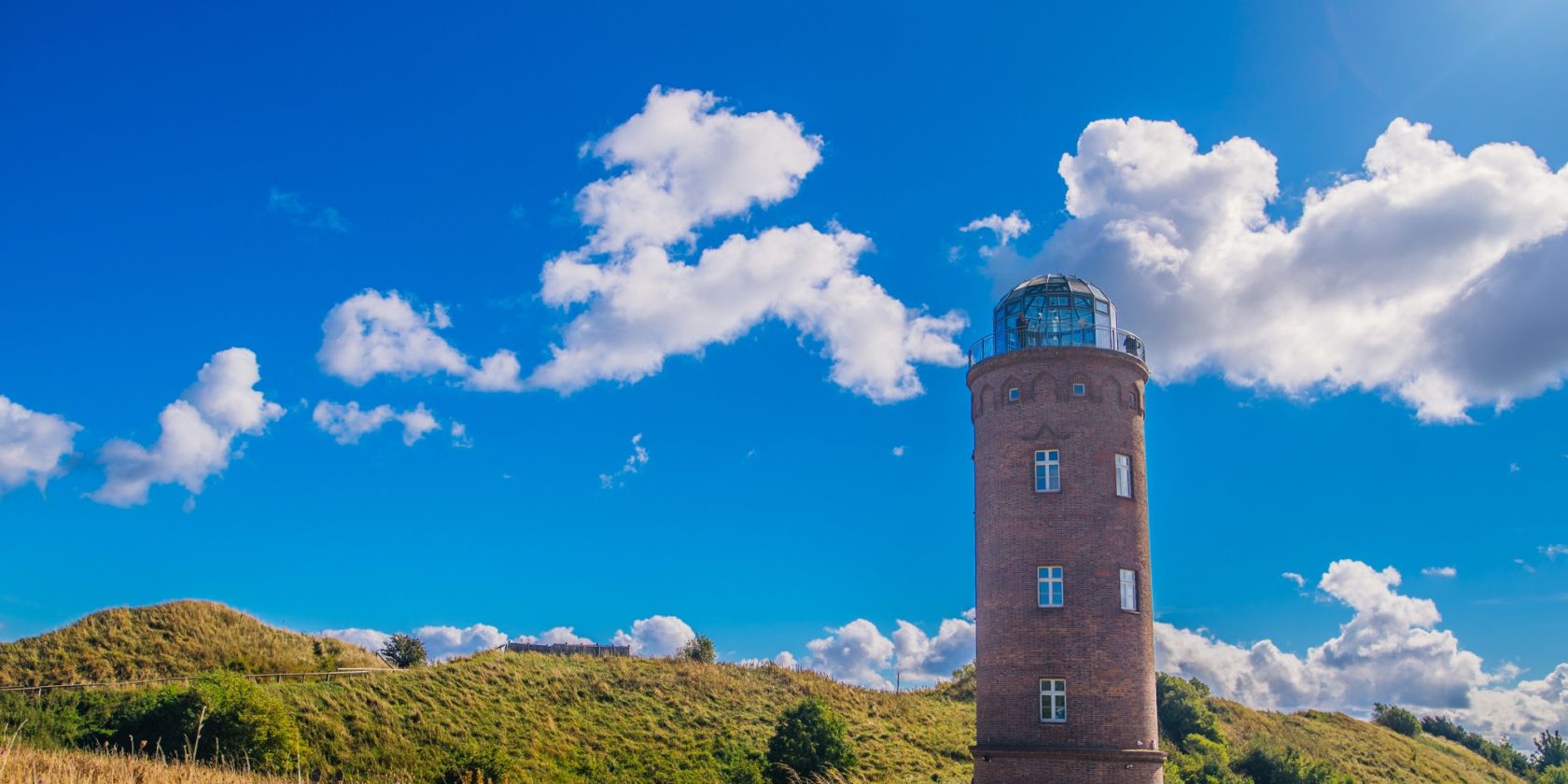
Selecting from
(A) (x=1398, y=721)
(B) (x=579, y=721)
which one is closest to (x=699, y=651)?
(B) (x=579, y=721)

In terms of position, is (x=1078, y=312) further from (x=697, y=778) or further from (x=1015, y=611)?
(x=697, y=778)

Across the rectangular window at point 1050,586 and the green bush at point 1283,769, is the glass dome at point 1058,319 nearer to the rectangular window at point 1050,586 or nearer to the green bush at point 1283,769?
the rectangular window at point 1050,586

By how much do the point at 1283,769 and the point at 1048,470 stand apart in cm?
2470

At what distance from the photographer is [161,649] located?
1563 inches

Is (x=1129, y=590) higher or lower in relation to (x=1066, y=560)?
lower

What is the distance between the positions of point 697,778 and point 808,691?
13.8m

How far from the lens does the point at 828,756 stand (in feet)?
118

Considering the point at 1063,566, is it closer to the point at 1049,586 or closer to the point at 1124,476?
the point at 1049,586

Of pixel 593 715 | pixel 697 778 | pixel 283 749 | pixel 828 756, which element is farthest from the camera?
pixel 593 715

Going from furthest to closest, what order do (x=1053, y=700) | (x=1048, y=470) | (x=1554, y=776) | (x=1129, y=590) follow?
(x=1554, y=776)
(x=1048, y=470)
(x=1129, y=590)
(x=1053, y=700)

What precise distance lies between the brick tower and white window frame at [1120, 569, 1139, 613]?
3 centimetres

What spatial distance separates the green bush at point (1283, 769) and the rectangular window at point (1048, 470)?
24304 mm

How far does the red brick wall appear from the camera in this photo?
27.5 m

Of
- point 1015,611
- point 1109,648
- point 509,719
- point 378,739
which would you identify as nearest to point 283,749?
point 378,739
